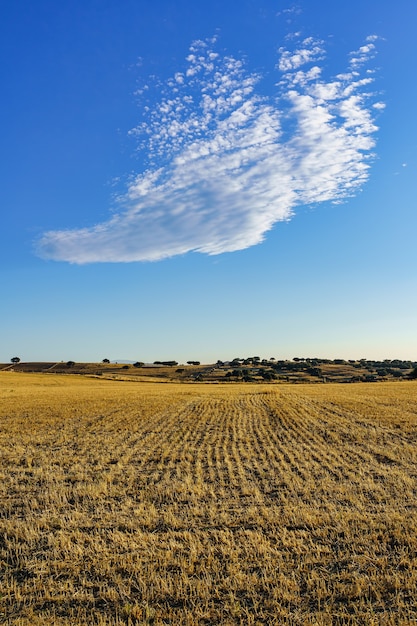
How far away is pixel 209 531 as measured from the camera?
9195 mm

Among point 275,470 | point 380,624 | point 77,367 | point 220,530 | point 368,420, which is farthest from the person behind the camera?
point 77,367

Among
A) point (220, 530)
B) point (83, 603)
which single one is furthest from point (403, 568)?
point (83, 603)

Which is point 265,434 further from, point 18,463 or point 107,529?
point 107,529

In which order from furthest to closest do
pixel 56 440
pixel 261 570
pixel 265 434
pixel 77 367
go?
pixel 77 367
pixel 265 434
pixel 56 440
pixel 261 570

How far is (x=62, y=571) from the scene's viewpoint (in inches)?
299

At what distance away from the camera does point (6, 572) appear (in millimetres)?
7605

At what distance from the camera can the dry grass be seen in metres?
6.38

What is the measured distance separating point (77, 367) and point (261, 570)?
113 metres

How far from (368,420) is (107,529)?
20.6 meters

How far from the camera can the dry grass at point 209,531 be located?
638 cm

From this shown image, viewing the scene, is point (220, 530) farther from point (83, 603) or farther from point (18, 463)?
point (18, 463)

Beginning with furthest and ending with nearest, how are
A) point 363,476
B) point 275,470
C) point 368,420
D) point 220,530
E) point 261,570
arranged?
point 368,420
point 275,470
point 363,476
point 220,530
point 261,570

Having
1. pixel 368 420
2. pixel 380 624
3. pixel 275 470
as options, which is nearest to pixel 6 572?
pixel 380 624

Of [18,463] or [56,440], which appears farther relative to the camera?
[56,440]
